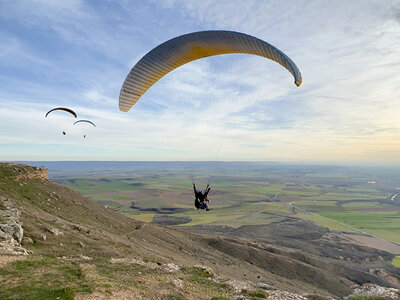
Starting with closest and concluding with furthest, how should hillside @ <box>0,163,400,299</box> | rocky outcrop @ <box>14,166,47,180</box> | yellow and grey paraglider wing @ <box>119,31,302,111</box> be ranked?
hillside @ <box>0,163,400,299</box>, yellow and grey paraglider wing @ <box>119,31,302,111</box>, rocky outcrop @ <box>14,166,47,180</box>

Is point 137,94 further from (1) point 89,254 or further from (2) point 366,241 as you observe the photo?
(2) point 366,241

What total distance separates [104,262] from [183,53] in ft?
46.6

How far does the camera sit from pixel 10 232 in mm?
14883

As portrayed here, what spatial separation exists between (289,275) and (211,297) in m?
25.7

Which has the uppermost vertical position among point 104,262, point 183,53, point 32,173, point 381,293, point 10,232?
point 183,53

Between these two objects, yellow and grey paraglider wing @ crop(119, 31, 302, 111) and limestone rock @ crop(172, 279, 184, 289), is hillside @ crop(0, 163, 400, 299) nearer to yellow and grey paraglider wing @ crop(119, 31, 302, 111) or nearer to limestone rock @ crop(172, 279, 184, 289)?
limestone rock @ crop(172, 279, 184, 289)

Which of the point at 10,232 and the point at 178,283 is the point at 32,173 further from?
the point at 178,283

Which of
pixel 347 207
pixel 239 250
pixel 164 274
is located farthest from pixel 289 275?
pixel 347 207

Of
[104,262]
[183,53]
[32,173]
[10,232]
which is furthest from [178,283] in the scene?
[32,173]

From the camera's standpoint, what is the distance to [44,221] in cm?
2016

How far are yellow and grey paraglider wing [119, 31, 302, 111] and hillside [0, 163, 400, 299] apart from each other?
10108mm

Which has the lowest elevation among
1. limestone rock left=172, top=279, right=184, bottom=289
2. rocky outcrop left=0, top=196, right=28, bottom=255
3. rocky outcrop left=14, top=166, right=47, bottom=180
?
limestone rock left=172, top=279, right=184, bottom=289

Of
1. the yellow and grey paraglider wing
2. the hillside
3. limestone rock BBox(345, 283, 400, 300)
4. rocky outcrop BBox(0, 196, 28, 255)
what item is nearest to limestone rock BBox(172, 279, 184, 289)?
the hillside

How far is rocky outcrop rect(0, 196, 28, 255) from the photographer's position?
13.1 m
